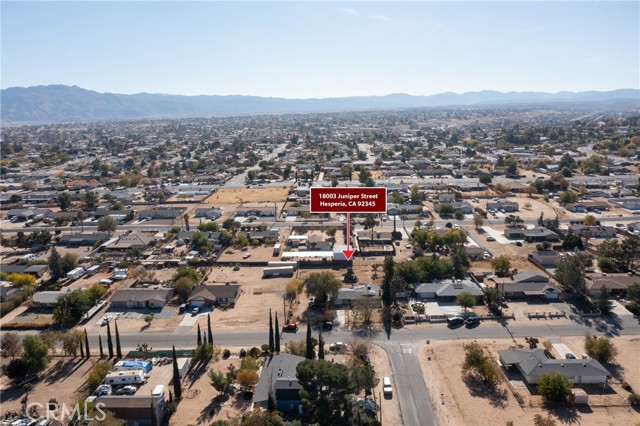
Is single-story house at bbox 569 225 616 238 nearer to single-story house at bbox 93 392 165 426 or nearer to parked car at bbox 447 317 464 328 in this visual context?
parked car at bbox 447 317 464 328

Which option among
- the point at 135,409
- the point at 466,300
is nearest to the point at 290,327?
the point at 135,409

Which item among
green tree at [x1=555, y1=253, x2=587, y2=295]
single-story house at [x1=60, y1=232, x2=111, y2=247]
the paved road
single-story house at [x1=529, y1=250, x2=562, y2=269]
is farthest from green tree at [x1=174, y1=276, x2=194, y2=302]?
single-story house at [x1=529, y1=250, x2=562, y2=269]

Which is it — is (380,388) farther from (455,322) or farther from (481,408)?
(455,322)

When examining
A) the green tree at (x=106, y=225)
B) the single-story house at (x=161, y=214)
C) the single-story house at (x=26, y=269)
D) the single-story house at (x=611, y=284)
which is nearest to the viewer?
the single-story house at (x=611, y=284)

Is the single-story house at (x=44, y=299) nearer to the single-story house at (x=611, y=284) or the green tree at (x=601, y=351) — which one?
the green tree at (x=601, y=351)

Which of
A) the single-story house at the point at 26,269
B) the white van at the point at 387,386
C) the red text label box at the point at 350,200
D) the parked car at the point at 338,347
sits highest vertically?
the red text label box at the point at 350,200

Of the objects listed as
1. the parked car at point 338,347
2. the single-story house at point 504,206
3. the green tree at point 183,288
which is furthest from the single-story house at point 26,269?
the single-story house at point 504,206
